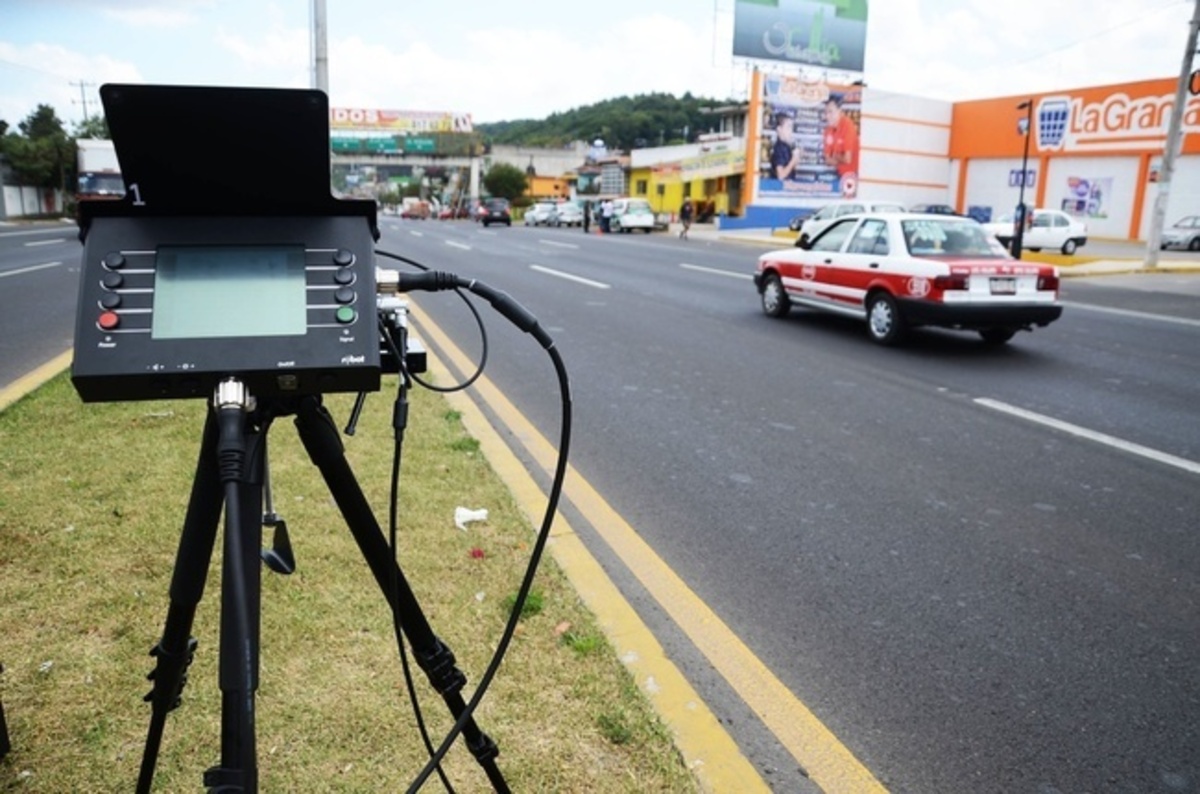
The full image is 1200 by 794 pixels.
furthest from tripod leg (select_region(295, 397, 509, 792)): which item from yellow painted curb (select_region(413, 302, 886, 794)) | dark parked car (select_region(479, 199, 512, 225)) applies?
dark parked car (select_region(479, 199, 512, 225))

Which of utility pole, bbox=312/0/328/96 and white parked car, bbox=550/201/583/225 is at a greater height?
utility pole, bbox=312/0/328/96

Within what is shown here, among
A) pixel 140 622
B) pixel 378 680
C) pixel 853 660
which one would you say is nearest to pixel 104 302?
pixel 378 680

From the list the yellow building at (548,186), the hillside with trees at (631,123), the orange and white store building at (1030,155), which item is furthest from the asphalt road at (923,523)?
the yellow building at (548,186)

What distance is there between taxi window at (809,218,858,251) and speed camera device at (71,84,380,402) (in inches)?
378

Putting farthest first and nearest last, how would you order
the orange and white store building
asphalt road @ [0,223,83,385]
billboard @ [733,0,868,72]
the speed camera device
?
billboard @ [733,0,868,72] < the orange and white store building < asphalt road @ [0,223,83,385] < the speed camera device

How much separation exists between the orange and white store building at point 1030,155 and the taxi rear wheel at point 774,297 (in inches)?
984

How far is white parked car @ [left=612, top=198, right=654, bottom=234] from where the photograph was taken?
3996cm

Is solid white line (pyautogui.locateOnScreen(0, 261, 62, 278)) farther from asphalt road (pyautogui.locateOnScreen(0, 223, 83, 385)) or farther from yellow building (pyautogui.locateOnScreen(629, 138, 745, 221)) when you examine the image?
yellow building (pyautogui.locateOnScreen(629, 138, 745, 221))

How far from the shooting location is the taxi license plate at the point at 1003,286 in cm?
888

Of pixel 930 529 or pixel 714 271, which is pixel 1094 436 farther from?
pixel 714 271

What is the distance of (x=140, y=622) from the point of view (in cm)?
296

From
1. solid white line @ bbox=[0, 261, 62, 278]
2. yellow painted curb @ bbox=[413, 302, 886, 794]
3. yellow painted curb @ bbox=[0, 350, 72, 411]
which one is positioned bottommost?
yellow painted curb @ bbox=[413, 302, 886, 794]

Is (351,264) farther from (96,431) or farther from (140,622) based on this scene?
(96,431)

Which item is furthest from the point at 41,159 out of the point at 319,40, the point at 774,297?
the point at 774,297
